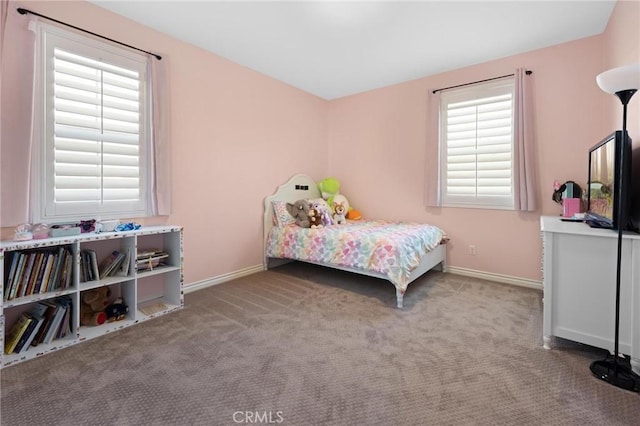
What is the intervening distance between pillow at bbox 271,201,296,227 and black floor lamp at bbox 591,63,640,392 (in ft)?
9.93

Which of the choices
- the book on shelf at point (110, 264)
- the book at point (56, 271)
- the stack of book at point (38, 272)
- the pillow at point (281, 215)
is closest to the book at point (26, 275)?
the stack of book at point (38, 272)

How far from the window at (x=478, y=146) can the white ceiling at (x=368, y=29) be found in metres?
0.42

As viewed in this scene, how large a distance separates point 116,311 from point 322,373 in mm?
1747

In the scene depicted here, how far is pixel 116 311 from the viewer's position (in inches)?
91.9

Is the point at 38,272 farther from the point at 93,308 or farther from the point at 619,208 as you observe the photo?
the point at 619,208

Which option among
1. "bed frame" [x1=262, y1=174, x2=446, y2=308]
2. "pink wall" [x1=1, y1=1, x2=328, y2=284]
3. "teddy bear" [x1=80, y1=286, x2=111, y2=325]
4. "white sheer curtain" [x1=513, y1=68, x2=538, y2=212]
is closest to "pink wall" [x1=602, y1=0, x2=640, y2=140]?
"white sheer curtain" [x1=513, y1=68, x2=538, y2=212]

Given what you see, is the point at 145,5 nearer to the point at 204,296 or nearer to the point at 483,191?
the point at 204,296

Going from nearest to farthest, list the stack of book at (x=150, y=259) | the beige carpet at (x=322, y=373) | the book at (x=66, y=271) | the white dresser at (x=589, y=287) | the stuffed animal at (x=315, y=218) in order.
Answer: the beige carpet at (x=322, y=373) < the white dresser at (x=589, y=287) < the book at (x=66, y=271) < the stack of book at (x=150, y=259) < the stuffed animal at (x=315, y=218)

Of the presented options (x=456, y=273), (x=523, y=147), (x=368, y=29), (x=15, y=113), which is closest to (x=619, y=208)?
(x=523, y=147)

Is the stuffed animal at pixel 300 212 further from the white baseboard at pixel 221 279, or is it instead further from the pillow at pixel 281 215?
the white baseboard at pixel 221 279

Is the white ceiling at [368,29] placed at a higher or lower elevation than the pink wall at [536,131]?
higher

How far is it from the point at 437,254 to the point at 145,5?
3720mm

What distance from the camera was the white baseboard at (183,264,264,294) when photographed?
3.07m

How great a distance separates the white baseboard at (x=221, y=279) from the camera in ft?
10.1
